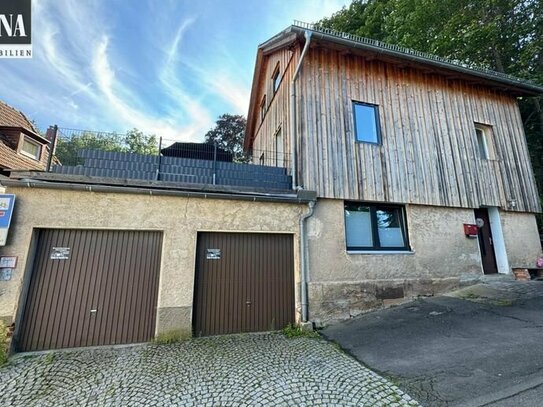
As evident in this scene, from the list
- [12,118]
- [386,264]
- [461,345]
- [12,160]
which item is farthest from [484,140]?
[12,118]

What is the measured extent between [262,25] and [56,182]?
27.5 feet

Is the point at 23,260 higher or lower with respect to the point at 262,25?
lower

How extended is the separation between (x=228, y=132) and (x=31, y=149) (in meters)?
12.0

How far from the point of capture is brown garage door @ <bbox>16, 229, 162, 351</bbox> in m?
4.39

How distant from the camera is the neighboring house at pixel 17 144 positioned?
9.64 meters

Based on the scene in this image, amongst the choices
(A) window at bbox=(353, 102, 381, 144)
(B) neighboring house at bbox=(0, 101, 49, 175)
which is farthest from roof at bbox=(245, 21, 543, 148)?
(B) neighboring house at bbox=(0, 101, 49, 175)

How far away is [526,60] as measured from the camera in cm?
1145

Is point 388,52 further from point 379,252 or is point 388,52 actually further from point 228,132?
point 228,132

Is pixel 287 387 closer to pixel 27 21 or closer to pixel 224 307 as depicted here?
pixel 224 307

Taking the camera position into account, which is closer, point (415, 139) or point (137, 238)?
point (137, 238)

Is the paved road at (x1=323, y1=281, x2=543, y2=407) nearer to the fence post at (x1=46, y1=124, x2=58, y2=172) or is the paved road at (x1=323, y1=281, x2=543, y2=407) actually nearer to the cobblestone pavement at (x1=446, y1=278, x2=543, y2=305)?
the cobblestone pavement at (x1=446, y1=278, x2=543, y2=305)

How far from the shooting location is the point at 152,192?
4.99 meters

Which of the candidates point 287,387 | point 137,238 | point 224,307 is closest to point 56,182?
point 137,238

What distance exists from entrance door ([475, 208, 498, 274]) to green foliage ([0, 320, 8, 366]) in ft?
36.9
